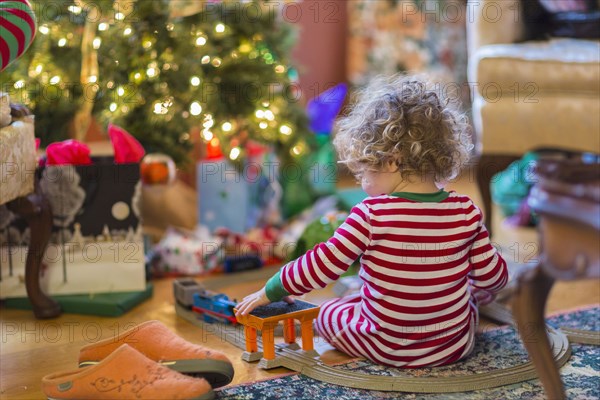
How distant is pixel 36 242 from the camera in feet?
6.17

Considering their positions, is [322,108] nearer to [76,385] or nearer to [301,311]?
[301,311]

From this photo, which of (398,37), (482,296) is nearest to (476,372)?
(482,296)

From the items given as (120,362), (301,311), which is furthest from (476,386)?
(120,362)

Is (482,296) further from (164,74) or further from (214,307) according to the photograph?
(164,74)

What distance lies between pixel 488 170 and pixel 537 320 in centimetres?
113

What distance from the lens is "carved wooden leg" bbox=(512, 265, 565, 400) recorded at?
1.18 m

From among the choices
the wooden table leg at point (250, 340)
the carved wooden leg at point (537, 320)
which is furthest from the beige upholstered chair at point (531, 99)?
the carved wooden leg at point (537, 320)

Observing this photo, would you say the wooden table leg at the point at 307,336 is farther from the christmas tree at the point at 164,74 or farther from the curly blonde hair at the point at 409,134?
the christmas tree at the point at 164,74

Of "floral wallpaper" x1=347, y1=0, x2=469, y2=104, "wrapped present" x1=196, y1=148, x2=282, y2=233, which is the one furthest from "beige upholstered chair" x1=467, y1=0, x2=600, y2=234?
"floral wallpaper" x1=347, y1=0, x2=469, y2=104

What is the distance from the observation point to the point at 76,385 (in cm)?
137

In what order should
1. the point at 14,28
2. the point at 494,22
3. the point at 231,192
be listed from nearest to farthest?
the point at 14,28, the point at 494,22, the point at 231,192

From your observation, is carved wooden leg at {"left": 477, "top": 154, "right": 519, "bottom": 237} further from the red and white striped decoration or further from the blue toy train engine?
the red and white striped decoration

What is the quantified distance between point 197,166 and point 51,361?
106 cm

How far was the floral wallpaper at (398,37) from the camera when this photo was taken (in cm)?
379
